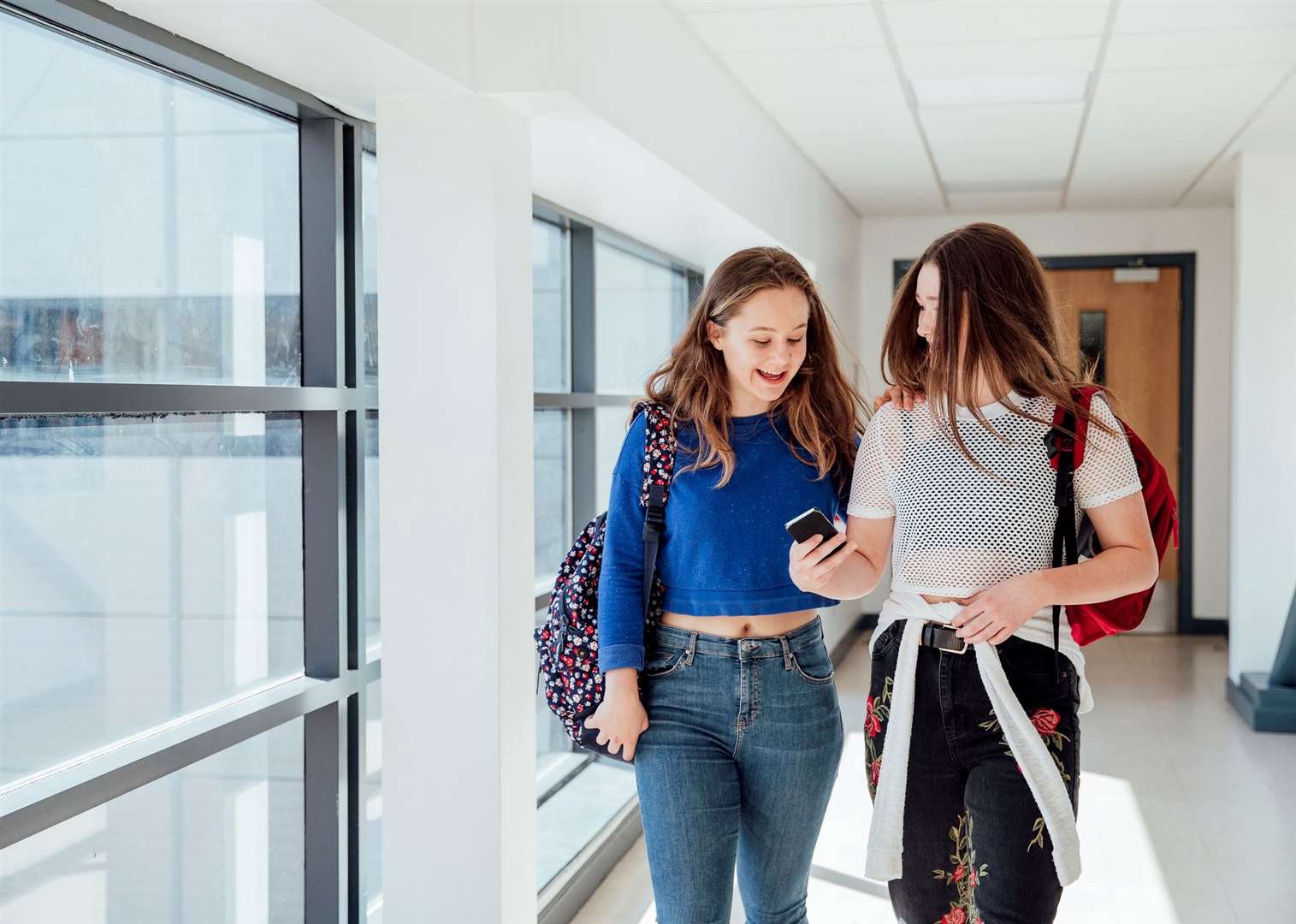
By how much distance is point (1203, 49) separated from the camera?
3.56 m

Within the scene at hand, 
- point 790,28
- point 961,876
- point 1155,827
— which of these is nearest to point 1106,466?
point 961,876

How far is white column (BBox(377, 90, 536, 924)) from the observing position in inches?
84.7

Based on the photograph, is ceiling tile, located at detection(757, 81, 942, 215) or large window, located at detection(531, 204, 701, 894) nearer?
large window, located at detection(531, 204, 701, 894)

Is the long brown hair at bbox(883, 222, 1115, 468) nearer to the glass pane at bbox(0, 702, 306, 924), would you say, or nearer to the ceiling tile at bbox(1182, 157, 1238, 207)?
the glass pane at bbox(0, 702, 306, 924)

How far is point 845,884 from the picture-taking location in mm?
3434

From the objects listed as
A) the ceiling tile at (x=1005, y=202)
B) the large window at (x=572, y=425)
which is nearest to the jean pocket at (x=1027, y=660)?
the large window at (x=572, y=425)

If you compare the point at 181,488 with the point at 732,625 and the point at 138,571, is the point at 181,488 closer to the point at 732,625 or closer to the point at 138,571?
the point at 138,571

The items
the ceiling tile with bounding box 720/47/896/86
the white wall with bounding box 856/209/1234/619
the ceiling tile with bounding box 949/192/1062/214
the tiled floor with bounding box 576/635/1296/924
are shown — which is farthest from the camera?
the white wall with bounding box 856/209/1234/619

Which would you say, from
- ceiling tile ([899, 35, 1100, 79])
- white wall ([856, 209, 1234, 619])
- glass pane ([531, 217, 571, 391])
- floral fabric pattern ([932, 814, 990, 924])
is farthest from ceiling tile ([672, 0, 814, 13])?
white wall ([856, 209, 1234, 619])

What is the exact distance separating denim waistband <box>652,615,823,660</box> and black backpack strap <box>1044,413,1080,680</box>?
337 millimetres


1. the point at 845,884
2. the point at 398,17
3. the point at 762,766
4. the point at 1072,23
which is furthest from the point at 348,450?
the point at 1072,23

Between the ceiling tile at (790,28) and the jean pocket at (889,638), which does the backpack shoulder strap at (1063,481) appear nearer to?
the jean pocket at (889,638)

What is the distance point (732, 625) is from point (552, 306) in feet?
7.38

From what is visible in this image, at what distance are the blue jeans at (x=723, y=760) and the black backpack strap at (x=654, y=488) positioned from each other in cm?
12
